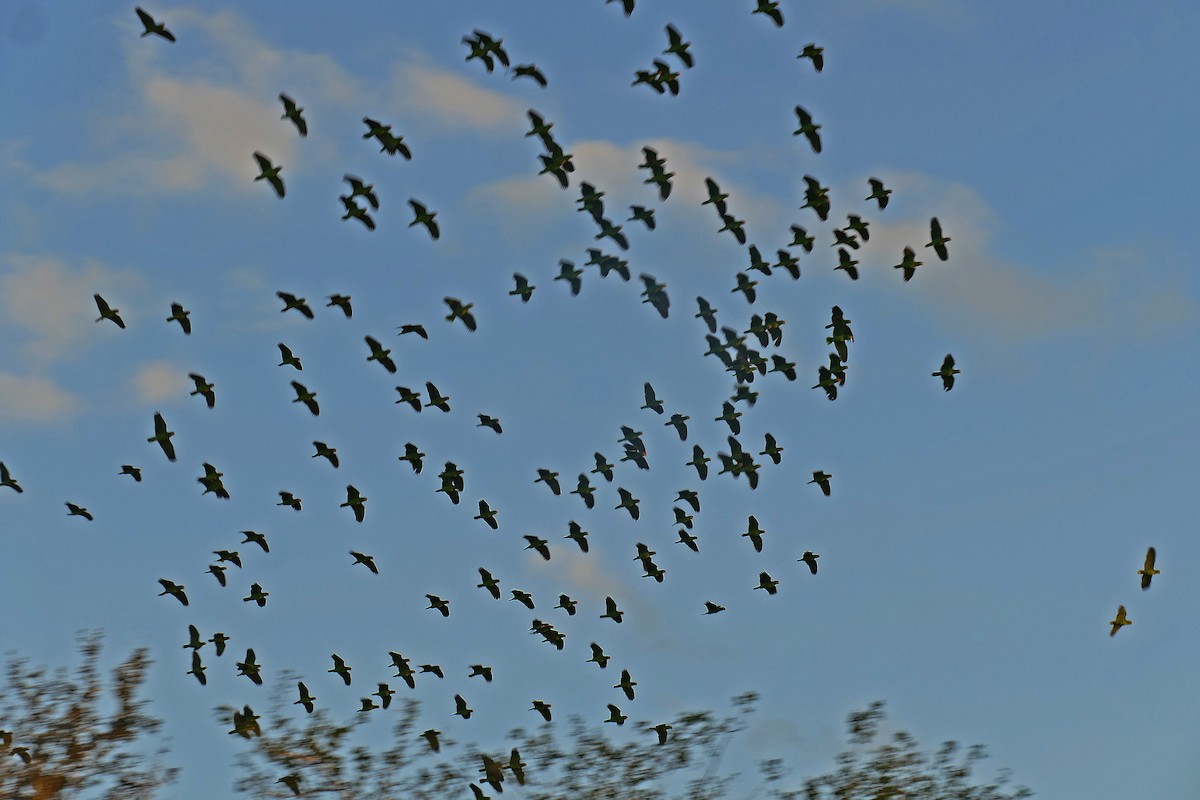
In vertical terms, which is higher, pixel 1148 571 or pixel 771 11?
pixel 771 11

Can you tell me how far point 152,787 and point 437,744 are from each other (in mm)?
5843

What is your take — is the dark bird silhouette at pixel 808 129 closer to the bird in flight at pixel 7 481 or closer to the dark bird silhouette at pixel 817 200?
the dark bird silhouette at pixel 817 200

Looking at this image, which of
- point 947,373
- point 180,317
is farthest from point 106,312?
point 947,373

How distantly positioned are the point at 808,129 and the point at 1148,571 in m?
15.1

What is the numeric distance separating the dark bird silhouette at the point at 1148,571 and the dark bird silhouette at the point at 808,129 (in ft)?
46.6

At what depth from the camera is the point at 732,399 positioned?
5006cm

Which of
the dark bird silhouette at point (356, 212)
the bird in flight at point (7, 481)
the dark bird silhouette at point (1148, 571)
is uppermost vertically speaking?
the dark bird silhouette at point (356, 212)

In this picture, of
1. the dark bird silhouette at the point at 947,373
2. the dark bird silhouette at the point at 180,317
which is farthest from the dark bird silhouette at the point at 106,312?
the dark bird silhouette at the point at 947,373

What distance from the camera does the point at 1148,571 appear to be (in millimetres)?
40438

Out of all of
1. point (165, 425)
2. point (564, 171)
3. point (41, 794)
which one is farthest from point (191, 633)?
point (564, 171)

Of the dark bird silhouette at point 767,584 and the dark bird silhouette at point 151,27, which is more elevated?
the dark bird silhouette at point 151,27

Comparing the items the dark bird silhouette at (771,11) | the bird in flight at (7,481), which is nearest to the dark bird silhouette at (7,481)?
the bird in flight at (7,481)

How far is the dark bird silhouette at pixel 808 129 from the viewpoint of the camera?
47.3 metres

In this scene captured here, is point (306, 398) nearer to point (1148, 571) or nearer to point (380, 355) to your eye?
point (380, 355)
